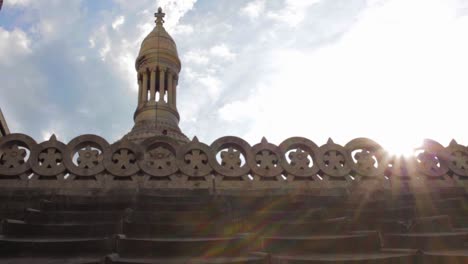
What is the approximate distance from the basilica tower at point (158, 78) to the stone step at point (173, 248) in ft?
40.3

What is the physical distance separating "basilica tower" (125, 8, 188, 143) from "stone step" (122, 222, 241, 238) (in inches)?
464

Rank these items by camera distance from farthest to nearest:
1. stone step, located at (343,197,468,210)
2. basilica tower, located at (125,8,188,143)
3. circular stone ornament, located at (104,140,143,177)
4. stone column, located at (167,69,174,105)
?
stone column, located at (167,69,174,105) → basilica tower, located at (125,8,188,143) → circular stone ornament, located at (104,140,143,177) → stone step, located at (343,197,468,210)

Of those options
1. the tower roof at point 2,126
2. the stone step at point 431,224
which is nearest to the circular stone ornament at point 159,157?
the tower roof at point 2,126

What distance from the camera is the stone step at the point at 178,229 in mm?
3393

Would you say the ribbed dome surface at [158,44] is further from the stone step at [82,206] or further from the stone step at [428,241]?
the stone step at [428,241]

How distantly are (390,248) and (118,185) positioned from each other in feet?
10.00

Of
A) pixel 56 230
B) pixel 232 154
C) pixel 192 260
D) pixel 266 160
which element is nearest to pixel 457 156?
pixel 266 160

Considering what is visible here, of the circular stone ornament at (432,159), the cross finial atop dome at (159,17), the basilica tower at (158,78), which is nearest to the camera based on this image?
the circular stone ornament at (432,159)

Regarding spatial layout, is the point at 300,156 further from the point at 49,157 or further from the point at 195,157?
the point at 49,157

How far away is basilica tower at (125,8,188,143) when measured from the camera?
15923mm

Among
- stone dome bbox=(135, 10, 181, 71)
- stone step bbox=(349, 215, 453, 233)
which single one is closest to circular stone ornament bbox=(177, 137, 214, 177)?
stone step bbox=(349, 215, 453, 233)

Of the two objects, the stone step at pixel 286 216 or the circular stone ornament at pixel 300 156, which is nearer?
the stone step at pixel 286 216

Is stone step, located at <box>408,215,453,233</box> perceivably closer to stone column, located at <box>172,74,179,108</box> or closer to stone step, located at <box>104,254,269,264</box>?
stone step, located at <box>104,254,269,264</box>

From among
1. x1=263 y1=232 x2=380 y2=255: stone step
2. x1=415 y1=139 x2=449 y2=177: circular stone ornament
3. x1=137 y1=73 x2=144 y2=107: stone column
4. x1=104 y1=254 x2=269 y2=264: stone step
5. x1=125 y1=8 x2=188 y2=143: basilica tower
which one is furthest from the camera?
x1=137 y1=73 x2=144 y2=107: stone column
